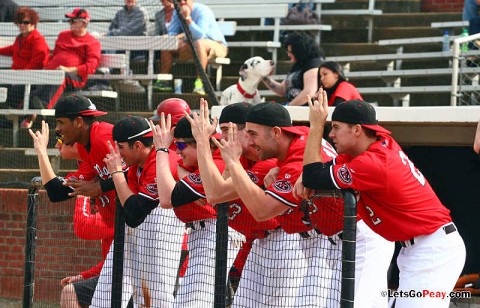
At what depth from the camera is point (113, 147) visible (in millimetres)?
7008

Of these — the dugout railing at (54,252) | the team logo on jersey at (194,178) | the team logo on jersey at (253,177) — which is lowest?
the dugout railing at (54,252)

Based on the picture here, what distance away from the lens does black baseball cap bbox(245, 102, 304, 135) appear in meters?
6.16

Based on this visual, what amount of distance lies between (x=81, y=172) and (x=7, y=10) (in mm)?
6559

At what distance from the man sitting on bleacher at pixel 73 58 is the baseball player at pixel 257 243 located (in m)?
5.50

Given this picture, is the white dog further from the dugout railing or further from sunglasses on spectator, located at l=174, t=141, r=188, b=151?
sunglasses on spectator, located at l=174, t=141, r=188, b=151

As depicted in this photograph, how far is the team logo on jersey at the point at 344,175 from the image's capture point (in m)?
5.54

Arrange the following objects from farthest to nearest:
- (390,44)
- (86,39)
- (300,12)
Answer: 1. (300,12)
2. (390,44)
3. (86,39)

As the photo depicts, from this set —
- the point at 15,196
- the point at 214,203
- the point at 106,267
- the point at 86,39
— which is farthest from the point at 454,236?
the point at 86,39

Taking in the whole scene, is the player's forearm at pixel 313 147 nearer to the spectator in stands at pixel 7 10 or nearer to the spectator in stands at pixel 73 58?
the spectator in stands at pixel 73 58

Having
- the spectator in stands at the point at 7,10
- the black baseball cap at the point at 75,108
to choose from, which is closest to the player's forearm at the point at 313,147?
the black baseball cap at the point at 75,108

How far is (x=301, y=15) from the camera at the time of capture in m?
14.3

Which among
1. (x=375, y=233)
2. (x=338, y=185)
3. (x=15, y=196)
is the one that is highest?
(x=338, y=185)

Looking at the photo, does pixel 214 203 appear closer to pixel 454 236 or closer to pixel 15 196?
pixel 454 236

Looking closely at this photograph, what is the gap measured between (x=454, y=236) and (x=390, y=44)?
777cm
